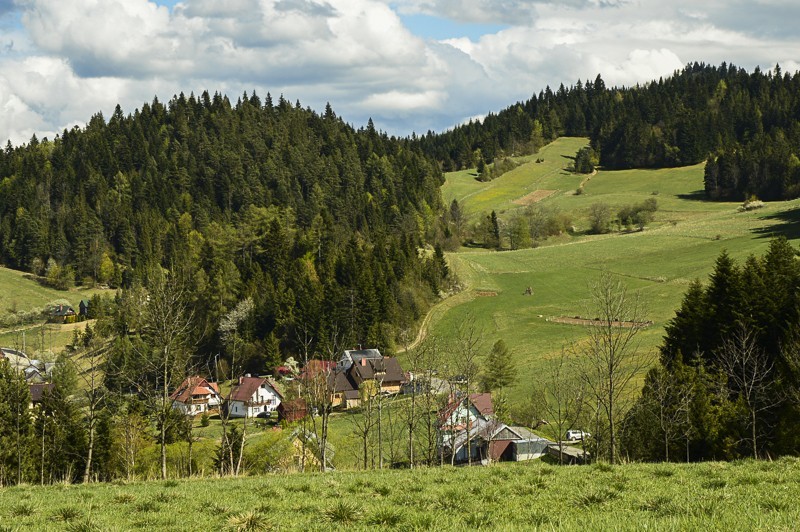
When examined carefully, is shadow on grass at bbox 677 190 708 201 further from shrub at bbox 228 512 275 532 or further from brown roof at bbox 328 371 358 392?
shrub at bbox 228 512 275 532

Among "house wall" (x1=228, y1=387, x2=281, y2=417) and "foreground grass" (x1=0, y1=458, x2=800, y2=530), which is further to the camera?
"house wall" (x1=228, y1=387, x2=281, y2=417)

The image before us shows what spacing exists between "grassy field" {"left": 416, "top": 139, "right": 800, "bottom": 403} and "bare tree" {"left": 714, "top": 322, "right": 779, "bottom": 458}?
27.8m

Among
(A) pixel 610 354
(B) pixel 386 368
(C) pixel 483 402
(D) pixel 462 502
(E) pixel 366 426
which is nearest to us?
(D) pixel 462 502

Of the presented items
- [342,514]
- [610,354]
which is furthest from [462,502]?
[610,354]

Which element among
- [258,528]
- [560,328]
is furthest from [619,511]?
[560,328]

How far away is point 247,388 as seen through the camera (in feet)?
311

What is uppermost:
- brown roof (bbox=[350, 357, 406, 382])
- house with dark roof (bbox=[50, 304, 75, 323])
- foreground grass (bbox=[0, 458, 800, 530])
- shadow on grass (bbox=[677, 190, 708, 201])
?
shadow on grass (bbox=[677, 190, 708, 201])

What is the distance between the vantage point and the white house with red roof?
308 ft

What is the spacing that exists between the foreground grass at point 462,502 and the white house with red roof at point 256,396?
253ft

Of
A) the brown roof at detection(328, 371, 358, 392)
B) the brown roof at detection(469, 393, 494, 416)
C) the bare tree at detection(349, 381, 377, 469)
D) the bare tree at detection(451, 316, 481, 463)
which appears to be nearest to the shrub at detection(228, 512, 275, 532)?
the bare tree at detection(349, 381, 377, 469)

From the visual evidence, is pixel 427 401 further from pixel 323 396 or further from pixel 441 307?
pixel 441 307

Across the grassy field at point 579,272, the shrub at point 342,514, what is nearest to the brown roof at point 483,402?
the grassy field at point 579,272

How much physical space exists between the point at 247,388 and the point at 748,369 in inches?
2696

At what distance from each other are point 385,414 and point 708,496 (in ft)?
228
